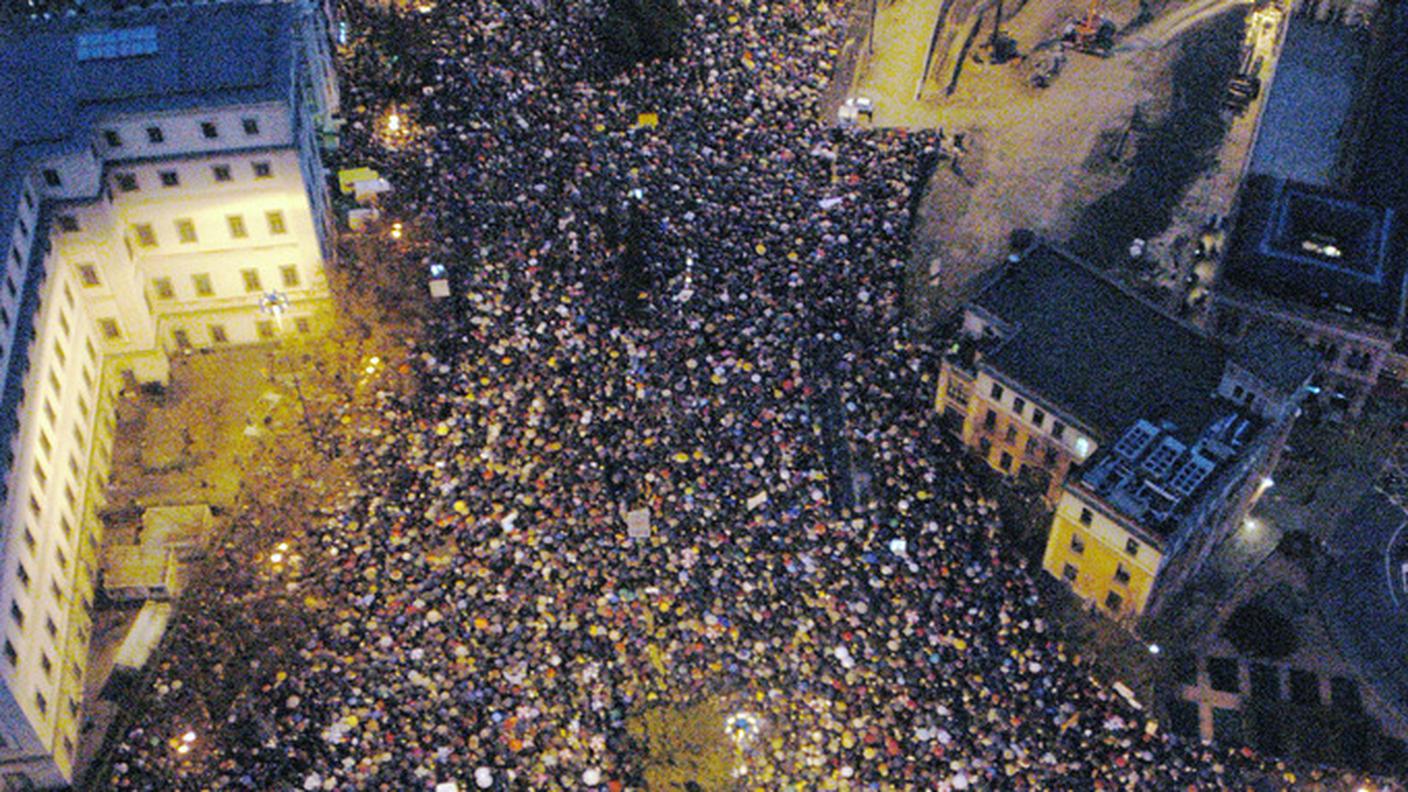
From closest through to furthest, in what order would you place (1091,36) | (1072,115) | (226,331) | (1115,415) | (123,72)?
(1115,415)
(123,72)
(226,331)
(1072,115)
(1091,36)

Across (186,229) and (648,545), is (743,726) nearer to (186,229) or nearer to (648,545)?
(648,545)

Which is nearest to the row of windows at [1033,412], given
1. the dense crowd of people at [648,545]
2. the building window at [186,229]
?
the dense crowd of people at [648,545]

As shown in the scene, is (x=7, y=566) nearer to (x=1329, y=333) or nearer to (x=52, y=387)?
(x=52, y=387)

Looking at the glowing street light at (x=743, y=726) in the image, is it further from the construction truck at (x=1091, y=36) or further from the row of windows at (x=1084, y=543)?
the construction truck at (x=1091, y=36)

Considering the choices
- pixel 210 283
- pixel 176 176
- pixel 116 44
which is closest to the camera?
pixel 116 44

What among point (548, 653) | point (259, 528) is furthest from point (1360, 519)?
point (259, 528)

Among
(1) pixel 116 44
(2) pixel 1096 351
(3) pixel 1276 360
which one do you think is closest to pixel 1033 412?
(2) pixel 1096 351
